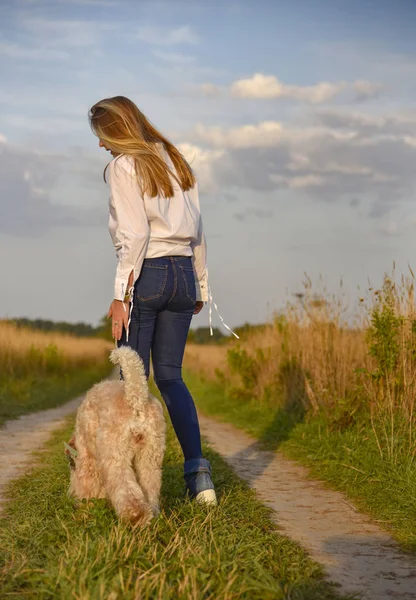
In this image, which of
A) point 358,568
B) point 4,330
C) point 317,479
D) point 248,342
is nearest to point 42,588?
point 358,568

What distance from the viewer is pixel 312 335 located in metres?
9.88

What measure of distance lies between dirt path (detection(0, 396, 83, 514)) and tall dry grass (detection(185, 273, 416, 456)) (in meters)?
3.12

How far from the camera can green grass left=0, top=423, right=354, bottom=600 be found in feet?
9.19

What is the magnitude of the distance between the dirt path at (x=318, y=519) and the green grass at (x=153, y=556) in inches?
7.9

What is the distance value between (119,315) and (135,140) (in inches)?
40.6

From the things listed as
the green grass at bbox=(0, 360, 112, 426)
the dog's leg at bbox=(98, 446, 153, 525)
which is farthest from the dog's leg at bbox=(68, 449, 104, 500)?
the green grass at bbox=(0, 360, 112, 426)

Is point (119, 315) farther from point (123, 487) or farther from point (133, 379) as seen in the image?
point (123, 487)

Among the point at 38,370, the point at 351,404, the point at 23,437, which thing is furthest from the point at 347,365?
the point at 38,370

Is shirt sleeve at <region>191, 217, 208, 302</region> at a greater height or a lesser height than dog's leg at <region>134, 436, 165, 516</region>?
greater

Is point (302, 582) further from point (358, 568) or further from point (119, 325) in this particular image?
point (119, 325)

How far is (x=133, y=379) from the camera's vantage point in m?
3.74

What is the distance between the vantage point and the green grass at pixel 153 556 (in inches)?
110

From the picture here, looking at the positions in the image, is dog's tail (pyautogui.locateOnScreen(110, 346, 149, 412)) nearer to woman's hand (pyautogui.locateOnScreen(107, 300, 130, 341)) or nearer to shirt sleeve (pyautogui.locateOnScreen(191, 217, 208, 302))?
woman's hand (pyautogui.locateOnScreen(107, 300, 130, 341))

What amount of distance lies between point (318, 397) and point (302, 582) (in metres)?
5.49
